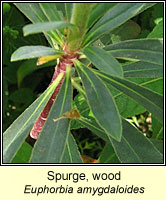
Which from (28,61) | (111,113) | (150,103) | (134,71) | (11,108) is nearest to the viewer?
(111,113)

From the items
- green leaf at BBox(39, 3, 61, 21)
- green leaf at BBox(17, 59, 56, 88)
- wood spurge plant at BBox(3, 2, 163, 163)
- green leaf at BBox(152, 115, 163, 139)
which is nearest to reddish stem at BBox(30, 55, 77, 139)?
wood spurge plant at BBox(3, 2, 163, 163)

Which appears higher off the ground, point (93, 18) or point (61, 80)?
point (93, 18)

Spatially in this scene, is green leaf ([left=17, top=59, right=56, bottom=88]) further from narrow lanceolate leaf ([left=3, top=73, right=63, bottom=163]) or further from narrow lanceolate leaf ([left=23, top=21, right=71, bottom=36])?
narrow lanceolate leaf ([left=23, top=21, right=71, bottom=36])

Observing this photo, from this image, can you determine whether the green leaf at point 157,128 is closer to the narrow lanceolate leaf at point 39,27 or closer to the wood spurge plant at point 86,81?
the wood spurge plant at point 86,81

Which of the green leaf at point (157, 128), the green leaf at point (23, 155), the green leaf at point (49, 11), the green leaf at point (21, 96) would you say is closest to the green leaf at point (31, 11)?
the green leaf at point (49, 11)

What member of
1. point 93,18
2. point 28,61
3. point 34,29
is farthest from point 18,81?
point 34,29

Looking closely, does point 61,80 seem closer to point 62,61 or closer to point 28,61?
point 62,61
